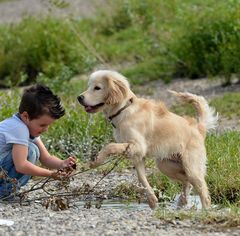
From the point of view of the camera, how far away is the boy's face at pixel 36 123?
7949 millimetres

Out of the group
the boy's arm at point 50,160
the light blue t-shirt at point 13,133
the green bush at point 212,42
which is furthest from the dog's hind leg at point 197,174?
the green bush at point 212,42

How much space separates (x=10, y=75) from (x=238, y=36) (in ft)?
15.1

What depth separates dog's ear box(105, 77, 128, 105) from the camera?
8328mm

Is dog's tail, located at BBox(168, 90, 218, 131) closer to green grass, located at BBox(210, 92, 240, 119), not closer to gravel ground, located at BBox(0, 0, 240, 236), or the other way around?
gravel ground, located at BBox(0, 0, 240, 236)

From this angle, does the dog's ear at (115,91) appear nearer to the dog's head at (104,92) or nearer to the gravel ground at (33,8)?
the dog's head at (104,92)

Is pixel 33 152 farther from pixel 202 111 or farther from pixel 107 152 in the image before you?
pixel 202 111

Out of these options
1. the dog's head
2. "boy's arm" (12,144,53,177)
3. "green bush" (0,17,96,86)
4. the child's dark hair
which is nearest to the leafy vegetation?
"green bush" (0,17,96,86)

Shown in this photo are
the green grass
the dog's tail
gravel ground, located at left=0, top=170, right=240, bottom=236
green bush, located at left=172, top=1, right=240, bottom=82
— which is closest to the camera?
gravel ground, located at left=0, top=170, right=240, bottom=236

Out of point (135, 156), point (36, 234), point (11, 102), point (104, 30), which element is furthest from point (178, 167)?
point (104, 30)

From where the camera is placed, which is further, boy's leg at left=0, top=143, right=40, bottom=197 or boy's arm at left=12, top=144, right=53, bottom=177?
boy's leg at left=0, top=143, right=40, bottom=197

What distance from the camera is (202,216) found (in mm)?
6934

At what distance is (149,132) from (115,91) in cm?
46

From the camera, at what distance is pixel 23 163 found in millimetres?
7902

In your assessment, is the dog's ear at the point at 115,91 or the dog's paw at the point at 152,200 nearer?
the dog's paw at the point at 152,200
